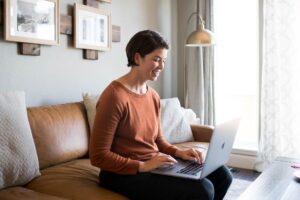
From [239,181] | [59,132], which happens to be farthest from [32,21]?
[239,181]

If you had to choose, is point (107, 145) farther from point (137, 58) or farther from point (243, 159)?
point (243, 159)

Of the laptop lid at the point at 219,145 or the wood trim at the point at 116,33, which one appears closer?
the laptop lid at the point at 219,145

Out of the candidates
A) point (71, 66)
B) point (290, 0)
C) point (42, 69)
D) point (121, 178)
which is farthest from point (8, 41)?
point (290, 0)

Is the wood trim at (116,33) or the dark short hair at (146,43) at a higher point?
A: the wood trim at (116,33)

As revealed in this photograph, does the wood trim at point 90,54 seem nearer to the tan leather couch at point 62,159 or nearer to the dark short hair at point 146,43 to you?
the tan leather couch at point 62,159

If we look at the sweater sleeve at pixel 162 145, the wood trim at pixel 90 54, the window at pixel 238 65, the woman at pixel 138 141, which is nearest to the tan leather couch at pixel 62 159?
the woman at pixel 138 141

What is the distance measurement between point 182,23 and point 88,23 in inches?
63.3

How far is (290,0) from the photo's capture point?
318cm

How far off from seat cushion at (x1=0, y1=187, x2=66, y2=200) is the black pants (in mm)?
279

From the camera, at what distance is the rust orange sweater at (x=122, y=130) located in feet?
4.85

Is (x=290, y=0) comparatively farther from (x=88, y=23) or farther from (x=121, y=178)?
(x=121, y=178)

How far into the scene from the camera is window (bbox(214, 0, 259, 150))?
362 centimetres

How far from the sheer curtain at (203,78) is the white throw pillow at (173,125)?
31.4 inches

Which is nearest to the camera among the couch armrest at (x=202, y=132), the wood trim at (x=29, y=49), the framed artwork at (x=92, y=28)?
the wood trim at (x=29, y=49)
